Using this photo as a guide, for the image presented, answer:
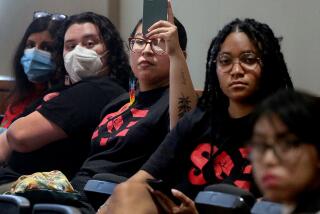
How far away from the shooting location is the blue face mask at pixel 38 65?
2.99 m

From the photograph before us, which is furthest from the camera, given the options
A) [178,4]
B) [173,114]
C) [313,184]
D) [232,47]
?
[178,4]

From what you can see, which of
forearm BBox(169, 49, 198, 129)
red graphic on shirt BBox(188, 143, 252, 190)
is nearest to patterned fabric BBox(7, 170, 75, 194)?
forearm BBox(169, 49, 198, 129)

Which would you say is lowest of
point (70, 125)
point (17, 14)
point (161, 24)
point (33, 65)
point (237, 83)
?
point (70, 125)

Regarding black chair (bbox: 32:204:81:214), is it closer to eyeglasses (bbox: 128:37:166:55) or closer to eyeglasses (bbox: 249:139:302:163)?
eyeglasses (bbox: 128:37:166:55)

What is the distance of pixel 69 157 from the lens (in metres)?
2.60

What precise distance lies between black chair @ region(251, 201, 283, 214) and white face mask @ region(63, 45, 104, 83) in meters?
1.48

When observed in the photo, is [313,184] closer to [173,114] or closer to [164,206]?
[164,206]

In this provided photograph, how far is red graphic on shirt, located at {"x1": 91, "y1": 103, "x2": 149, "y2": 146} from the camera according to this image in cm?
229

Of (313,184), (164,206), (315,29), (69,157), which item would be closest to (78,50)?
(69,157)

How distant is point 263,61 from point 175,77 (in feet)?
1.15

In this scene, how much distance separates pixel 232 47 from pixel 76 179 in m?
0.82

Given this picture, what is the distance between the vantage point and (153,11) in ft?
6.99

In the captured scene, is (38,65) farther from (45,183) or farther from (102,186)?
(102,186)

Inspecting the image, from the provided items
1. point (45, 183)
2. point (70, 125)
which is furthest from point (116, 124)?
point (45, 183)
